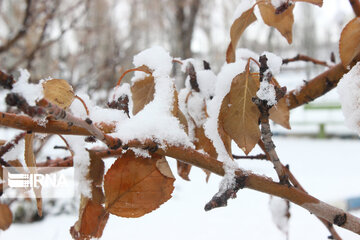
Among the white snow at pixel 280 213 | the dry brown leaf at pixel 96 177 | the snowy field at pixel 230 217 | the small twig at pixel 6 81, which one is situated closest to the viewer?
the small twig at pixel 6 81

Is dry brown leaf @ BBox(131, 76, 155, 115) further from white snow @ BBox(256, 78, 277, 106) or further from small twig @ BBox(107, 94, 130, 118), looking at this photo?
white snow @ BBox(256, 78, 277, 106)

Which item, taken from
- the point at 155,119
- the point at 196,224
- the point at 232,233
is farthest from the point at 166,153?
the point at 196,224

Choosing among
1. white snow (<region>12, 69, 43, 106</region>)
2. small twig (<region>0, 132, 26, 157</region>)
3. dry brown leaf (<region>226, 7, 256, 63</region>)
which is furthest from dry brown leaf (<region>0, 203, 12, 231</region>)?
dry brown leaf (<region>226, 7, 256, 63</region>)

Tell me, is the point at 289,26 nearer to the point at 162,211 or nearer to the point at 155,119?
the point at 155,119

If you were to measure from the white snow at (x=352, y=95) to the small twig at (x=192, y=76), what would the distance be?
140 mm

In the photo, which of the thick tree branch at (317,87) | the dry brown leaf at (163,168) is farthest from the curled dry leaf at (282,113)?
the dry brown leaf at (163,168)

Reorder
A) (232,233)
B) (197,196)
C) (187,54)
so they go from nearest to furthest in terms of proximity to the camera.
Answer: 1. (232,233)
2. (197,196)
3. (187,54)

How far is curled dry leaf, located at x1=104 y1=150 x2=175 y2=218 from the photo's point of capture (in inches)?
9.4

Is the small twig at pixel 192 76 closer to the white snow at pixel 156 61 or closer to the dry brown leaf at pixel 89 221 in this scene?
the white snow at pixel 156 61

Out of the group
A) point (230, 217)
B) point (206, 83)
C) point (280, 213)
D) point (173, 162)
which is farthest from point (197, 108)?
point (173, 162)

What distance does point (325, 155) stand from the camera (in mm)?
3789

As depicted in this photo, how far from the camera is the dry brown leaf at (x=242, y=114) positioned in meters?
0.25

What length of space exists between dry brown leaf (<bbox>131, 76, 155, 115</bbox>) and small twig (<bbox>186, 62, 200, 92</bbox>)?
0.16ft

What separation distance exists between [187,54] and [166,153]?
2.85 metres
